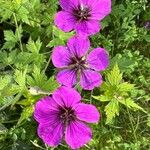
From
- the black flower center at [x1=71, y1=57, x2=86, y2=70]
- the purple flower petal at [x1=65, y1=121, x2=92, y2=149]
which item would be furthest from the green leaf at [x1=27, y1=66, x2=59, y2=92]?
the purple flower petal at [x1=65, y1=121, x2=92, y2=149]

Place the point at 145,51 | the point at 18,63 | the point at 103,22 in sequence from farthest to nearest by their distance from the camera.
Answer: the point at 145,51 → the point at 103,22 → the point at 18,63

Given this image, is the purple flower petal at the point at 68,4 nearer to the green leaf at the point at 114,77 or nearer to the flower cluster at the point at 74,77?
the flower cluster at the point at 74,77

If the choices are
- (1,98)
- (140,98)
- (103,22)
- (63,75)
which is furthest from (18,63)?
(140,98)

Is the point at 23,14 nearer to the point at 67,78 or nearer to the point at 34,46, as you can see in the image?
the point at 34,46

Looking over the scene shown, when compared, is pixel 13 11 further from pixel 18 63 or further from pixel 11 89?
pixel 11 89

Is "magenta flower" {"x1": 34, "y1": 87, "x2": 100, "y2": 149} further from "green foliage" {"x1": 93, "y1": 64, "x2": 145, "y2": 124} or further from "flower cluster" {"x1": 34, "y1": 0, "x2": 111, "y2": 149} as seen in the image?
"green foliage" {"x1": 93, "y1": 64, "x2": 145, "y2": 124}

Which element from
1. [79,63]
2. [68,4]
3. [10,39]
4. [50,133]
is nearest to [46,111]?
[50,133]

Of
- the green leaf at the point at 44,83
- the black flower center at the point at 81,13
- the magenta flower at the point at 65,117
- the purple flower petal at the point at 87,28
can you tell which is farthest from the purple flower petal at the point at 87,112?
the black flower center at the point at 81,13
